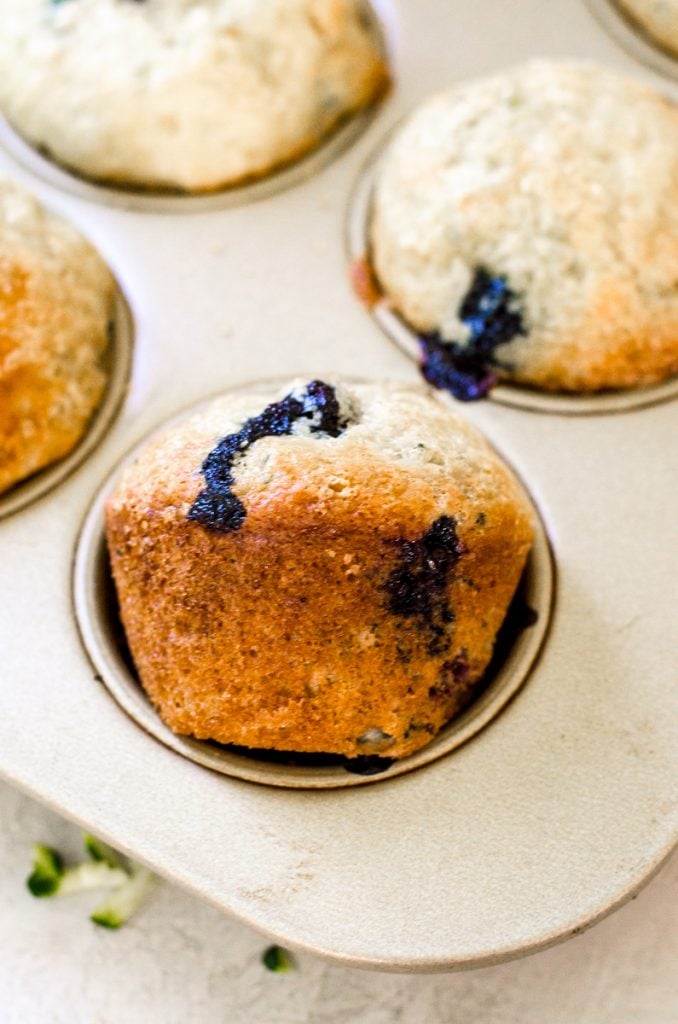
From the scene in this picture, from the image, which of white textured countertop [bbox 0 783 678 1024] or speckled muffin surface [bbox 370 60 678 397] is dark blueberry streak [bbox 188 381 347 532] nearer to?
speckled muffin surface [bbox 370 60 678 397]

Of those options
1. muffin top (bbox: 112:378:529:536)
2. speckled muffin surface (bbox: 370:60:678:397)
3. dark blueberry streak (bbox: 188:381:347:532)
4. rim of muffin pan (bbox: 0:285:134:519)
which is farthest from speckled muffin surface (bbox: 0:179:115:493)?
speckled muffin surface (bbox: 370:60:678:397)

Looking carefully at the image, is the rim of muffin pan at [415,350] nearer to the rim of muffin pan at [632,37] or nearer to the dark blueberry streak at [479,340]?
the dark blueberry streak at [479,340]

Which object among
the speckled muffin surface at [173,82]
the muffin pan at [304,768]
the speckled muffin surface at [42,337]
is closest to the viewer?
the muffin pan at [304,768]

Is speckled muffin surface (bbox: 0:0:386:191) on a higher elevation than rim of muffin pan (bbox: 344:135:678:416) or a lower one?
higher

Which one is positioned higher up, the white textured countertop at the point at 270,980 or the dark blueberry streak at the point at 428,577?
the dark blueberry streak at the point at 428,577

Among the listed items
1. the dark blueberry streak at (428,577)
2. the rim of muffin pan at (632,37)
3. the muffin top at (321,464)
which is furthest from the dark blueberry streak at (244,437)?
the rim of muffin pan at (632,37)

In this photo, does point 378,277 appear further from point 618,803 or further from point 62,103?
point 618,803
